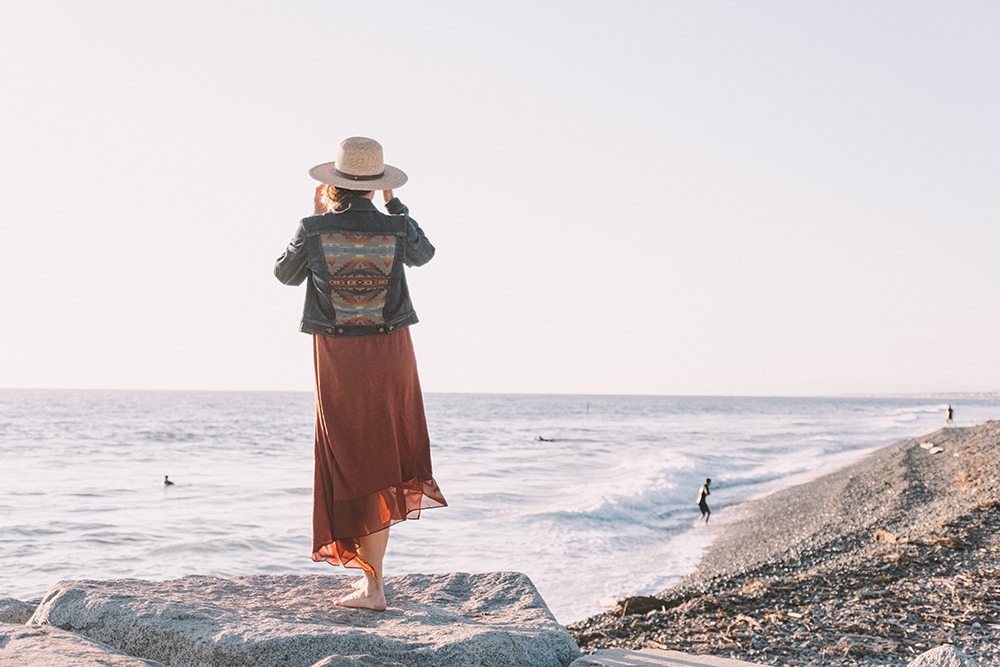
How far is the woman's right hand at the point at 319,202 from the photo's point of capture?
3564 millimetres

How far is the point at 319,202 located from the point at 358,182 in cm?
27

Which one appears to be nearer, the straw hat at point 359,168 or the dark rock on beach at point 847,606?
the straw hat at point 359,168

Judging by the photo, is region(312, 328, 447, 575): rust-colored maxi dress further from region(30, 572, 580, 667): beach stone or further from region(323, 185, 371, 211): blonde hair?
region(323, 185, 371, 211): blonde hair

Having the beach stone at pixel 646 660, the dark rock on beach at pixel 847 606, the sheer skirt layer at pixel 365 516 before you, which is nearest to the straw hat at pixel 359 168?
the sheer skirt layer at pixel 365 516

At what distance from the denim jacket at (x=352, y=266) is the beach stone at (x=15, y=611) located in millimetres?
1911

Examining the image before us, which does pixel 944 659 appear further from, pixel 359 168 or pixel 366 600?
pixel 359 168

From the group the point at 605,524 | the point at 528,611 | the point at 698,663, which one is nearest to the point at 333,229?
the point at 528,611

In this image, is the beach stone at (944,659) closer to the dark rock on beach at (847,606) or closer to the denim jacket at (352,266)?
the dark rock on beach at (847,606)

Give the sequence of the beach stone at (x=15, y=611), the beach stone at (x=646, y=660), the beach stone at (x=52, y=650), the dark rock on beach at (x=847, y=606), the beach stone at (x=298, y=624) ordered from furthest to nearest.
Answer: the dark rock on beach at (x=847, y=606) → the beach stone at (x=15, y=611) → the beach stone at (x=646, y=660) → the beach stone at (x=298, y=624) → the beach stone at (x=52, y=650)

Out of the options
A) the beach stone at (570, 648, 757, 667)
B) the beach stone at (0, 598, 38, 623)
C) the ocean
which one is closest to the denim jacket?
the beach stone at (570, 648, 757, 667)

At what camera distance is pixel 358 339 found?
137 inches

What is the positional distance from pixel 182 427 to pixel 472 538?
38.7 m

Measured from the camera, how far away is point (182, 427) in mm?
46031

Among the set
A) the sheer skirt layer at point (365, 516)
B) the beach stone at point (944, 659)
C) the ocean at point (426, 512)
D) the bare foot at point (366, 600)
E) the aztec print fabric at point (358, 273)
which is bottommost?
the ocean at point (426, 512)
